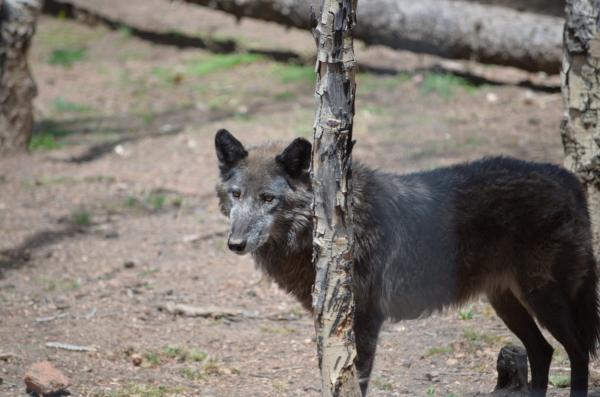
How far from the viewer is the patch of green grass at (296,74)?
42.2 ft

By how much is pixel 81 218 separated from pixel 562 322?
5.43m


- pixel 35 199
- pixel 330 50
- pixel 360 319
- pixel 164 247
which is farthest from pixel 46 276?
pixel 330 50

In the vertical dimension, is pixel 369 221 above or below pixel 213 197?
above

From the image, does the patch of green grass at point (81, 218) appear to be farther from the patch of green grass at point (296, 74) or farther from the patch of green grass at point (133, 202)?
the patch of green grass at point (296, 74)

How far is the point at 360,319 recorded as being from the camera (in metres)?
4.95

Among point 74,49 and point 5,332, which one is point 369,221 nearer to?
point 5,332

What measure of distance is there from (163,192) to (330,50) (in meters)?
5.89

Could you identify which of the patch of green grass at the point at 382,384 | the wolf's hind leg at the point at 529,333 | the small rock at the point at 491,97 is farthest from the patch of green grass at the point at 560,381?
the small rock at the point at 491,97

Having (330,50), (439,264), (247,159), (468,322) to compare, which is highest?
(330,50)

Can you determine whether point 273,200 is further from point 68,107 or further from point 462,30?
point 68,107

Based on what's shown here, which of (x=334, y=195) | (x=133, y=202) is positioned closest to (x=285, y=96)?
(x=133, y=202)

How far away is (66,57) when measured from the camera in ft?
47.3

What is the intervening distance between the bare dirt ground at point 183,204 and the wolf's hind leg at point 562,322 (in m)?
0.37

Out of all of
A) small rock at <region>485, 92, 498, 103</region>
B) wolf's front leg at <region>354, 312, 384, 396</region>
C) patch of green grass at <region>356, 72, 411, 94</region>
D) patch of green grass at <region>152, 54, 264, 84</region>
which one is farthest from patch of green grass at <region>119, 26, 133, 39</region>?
wolf's front leg at <region>354, 312, 384, 396</region>
